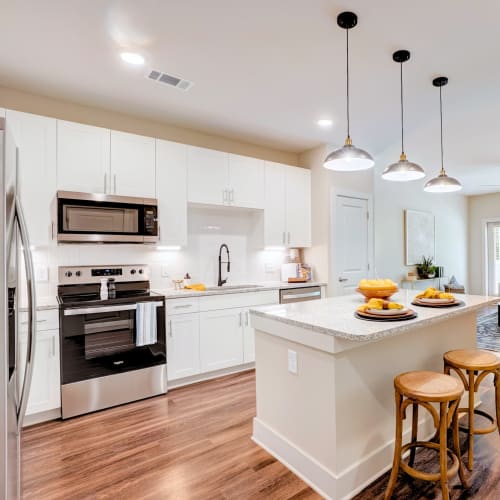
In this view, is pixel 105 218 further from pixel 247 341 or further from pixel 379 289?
pixel 379 289

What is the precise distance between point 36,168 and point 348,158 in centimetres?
249

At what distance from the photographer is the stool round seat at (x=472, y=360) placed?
1.99 metres

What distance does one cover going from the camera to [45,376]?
2.57 meters

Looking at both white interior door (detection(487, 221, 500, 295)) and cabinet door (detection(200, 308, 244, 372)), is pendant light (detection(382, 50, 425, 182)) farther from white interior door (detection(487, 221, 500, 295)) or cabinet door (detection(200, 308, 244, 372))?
white interior door (detection(487, 221, 500, 295))

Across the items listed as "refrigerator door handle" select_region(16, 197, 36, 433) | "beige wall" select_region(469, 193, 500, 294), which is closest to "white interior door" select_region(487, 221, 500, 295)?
"beige wall" select_region(469, 193, 500, 294)

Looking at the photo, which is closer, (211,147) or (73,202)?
(73,202)

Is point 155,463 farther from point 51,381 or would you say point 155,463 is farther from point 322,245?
point 322,245

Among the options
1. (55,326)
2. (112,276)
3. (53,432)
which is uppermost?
(112,276)

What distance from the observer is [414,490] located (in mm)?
1798

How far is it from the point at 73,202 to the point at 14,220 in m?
1.61

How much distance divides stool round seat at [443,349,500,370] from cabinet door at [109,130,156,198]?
2.86m

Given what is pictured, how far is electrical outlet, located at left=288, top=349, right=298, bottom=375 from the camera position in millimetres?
1945

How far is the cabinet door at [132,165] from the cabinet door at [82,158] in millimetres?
71

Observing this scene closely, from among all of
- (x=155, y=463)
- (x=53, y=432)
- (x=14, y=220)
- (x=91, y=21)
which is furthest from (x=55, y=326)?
(x=91, y=21)
